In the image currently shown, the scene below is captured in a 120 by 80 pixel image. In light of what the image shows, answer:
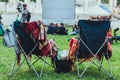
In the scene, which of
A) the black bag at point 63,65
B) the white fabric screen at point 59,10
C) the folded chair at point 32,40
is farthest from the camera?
the white fabric screen at point 59,10

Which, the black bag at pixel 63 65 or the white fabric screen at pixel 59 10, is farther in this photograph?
the white fabric screen at pixel 59 10

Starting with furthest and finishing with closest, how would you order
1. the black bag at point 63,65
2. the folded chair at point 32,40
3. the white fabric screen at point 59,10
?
the white fabric screen at point 59,10, the black bag at point 63,65, the folded chair at point 32,40

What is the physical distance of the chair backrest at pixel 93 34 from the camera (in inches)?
322

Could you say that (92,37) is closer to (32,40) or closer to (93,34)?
(93,34)

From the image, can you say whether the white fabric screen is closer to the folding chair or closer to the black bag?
the black bag

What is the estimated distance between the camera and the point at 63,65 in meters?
8.73

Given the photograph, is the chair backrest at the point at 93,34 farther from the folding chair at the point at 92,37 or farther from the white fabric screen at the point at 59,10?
the white fabric screen at the point at 59,10

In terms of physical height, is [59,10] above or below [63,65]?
below

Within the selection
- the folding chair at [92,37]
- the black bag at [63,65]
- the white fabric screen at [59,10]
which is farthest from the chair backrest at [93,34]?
the white fabric screen at [59,10]

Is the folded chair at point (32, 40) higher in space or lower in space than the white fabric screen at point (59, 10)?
higher

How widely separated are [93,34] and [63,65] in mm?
984

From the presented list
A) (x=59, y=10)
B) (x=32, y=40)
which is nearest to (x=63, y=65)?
(x=32, y=40)

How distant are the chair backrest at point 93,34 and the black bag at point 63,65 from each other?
2.04 feet

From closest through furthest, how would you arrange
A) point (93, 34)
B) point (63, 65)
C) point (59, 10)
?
point (93, 34), point (63, 65), point (59, 10)
